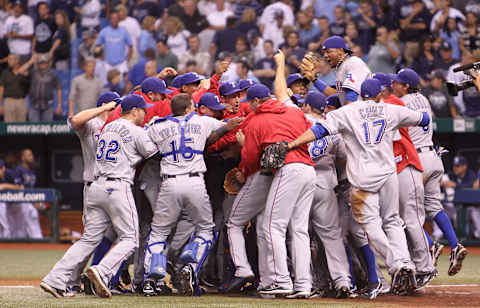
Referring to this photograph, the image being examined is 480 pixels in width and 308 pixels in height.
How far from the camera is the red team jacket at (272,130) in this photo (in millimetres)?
7383

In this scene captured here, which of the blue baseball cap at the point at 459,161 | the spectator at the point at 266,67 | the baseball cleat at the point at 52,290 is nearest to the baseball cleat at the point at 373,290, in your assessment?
the baseball cleat at the point at 52,290

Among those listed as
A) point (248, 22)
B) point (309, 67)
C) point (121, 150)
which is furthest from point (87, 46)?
point (121, 150)

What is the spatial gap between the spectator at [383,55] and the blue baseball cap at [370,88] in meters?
7.34

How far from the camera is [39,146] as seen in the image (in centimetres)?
1614

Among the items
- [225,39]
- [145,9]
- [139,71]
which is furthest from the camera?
[145,9]

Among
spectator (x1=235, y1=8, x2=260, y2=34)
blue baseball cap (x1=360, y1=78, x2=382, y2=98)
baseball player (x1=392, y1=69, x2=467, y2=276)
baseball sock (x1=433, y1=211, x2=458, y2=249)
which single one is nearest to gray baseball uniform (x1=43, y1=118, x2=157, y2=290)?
blue baseball cap (x1=360, y1=78, x2=382, y2=98)

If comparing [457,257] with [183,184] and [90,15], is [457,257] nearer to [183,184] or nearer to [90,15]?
[183,184]

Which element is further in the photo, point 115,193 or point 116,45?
point 116,45

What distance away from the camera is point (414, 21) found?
15.0 m

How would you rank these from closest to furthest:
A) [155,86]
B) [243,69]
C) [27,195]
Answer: [155,86], [243,69], [27,195]

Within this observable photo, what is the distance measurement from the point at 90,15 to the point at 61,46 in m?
0.89

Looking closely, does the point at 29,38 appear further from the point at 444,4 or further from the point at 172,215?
the point at 172,215

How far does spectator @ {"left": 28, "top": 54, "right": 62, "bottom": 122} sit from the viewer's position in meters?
15.5

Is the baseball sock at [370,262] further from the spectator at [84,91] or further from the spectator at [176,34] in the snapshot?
the spectator at [176,34]
